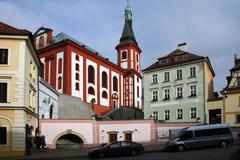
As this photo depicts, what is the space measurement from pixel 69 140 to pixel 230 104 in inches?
811

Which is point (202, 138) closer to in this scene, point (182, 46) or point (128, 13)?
point (182, 46)

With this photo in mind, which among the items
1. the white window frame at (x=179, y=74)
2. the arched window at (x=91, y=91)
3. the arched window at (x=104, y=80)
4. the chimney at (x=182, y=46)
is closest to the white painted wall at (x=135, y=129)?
the white window frame at (x=179, y=74)

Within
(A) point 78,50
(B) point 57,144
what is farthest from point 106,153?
(A) point 78,50

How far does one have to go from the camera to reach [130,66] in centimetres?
8631

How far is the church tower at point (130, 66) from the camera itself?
271 feet

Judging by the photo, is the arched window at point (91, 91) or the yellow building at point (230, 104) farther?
the arched window at point (91, 91)

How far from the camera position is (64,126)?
142 feet

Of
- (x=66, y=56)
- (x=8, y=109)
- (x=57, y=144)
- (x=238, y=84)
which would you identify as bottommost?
(x=57, y=144)

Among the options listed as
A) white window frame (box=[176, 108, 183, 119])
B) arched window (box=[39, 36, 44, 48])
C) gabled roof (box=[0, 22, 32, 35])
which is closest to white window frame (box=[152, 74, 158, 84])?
white window frame (box=[176, 108, 183, 119])

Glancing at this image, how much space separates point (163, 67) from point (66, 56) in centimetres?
1530

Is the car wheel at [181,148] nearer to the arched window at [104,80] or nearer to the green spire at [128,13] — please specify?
the arched window at [104,80]

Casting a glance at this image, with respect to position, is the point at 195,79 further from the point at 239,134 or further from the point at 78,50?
the point at 78,50

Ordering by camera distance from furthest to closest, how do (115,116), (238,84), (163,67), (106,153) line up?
(115,116) < (163,67) < (238,84) < (106,153)

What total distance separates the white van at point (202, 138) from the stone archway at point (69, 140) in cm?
1224
